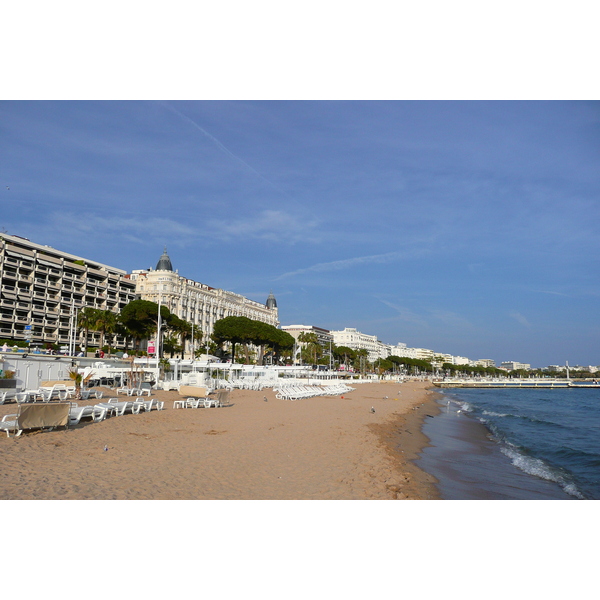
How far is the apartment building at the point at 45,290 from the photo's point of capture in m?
59.4

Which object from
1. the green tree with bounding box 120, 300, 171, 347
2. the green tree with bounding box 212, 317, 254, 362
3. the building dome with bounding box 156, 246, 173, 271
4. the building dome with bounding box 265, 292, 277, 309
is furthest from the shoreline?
the building dome with bounding box 265, 292, 277, 309

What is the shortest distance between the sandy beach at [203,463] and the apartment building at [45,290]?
47.0m

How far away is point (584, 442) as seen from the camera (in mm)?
20422

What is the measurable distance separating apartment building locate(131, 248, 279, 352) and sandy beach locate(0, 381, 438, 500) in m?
69.9

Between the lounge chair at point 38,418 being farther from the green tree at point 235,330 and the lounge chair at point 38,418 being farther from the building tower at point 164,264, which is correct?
the building tower at point 164,264

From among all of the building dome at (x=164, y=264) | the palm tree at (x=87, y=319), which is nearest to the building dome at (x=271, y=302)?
the building dome at (x=164, y=264)

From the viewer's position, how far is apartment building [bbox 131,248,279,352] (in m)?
90.3

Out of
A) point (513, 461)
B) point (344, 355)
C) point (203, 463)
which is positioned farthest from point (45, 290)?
point (344, 355)

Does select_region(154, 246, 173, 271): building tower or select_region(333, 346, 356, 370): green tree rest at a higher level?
select_region(154, 246, 173, 271): building tower

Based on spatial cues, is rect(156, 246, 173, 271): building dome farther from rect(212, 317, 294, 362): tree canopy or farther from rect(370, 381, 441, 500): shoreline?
rect(370, 381, 441, 500): shoreline

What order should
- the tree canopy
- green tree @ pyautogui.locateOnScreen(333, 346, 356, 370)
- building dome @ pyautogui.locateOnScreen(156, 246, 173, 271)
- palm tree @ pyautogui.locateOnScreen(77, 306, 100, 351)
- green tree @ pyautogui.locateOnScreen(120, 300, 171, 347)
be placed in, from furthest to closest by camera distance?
green tree @ pyautogui.locateOnScreen(333, 346, 356, 370) < building dome @ pyautogui.locateOnScreen(156, 246, 173, 271) < the tree canopy < green tree @ pyautogui.locateOnScreen(120, 300, 171, 347) < palm tree @ pyautogui.locateOnScreen(77, 306, 100, 351)

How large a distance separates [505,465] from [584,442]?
8601 millimetres

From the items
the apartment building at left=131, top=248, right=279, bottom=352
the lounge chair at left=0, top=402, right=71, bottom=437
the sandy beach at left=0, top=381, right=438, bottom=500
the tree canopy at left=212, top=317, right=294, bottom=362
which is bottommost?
the sandy beach at left=0, top=381, right=438, bottom=500
